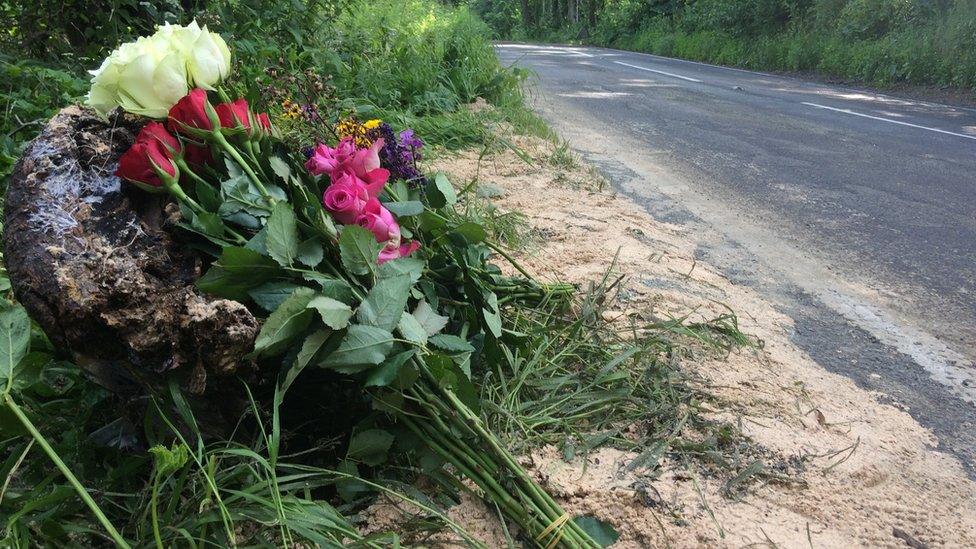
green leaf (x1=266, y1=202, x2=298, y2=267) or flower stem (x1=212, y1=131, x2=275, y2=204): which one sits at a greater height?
flower stem (x1=212, y1=131, x2=275, y2=204)

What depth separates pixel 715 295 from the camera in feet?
8.63

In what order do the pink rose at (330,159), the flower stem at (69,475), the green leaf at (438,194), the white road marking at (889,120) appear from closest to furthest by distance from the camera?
the flower stem at (69,475), the pink rose at (330,159), the green leaf at (438,194), the white road marking at (889,120)

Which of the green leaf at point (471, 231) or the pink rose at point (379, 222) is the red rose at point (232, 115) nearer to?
the pink rose at point (379, 222)

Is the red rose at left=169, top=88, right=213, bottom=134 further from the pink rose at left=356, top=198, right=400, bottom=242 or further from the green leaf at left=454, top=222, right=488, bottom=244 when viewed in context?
the green leaf at left=454, top=222, right=488, bottom=244

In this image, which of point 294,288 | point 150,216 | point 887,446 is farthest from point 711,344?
point 150,216

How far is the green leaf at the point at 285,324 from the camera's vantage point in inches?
48.9

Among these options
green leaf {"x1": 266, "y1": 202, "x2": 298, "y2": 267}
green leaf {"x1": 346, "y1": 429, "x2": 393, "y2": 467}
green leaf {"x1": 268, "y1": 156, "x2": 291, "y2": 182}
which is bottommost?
green leaf {"x1": 346, "y1": 429, "x2": 393, "y2": 467}

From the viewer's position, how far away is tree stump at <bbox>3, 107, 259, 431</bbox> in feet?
3.94

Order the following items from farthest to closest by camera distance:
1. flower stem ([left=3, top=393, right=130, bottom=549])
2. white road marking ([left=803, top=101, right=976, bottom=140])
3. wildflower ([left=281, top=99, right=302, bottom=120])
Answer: white road marking ([left=803, top=101, right=976, bottom=140]) → wildflower ([left=281, top=99, right=302, bottom=120]) → flower stem ([left=3, top=393, right=130, bottom=549])

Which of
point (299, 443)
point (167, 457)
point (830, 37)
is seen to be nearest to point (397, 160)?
point (299, 443)

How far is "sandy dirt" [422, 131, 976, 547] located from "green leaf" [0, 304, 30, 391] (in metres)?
0.88

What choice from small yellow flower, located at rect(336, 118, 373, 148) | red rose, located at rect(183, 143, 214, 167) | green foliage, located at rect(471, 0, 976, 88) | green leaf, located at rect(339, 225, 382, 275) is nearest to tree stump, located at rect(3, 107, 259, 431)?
red rose, located at rect(183, 143, 214, 167)

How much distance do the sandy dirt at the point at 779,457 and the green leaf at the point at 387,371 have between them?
326mm

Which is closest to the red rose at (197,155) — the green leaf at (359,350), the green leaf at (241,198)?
the green leaf at (241,198)
